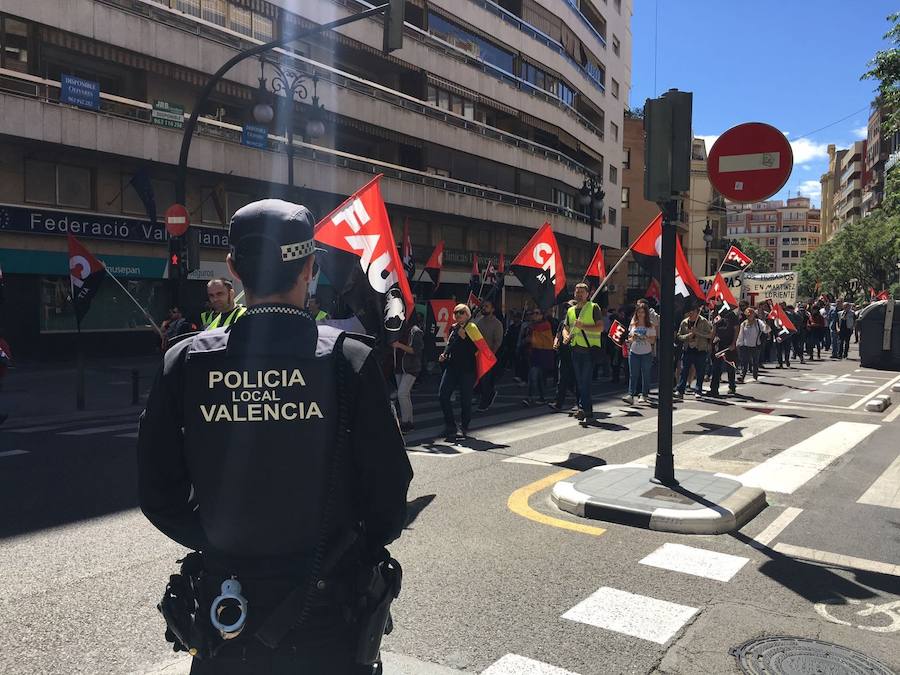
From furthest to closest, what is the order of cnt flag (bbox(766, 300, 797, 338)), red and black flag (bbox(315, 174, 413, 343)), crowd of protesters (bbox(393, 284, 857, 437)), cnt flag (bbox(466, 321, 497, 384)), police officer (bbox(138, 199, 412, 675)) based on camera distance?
cnt flag (bbox(766, 300, 797, 338)) → crowd of protesters (bbox(393, 284, 857, 437)) → cnt flag (bbox(466, 321, 497, 384)) → red and black flag (bbox(315, 174, 413, 343)) → police officer (bbox(138, 199, 412, 675))

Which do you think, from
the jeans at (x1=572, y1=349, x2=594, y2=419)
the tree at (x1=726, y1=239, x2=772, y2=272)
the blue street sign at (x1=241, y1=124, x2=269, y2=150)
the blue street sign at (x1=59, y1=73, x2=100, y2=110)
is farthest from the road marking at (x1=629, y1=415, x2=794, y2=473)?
the tree at (x1=726, y1=239, x2=772, y2=272)

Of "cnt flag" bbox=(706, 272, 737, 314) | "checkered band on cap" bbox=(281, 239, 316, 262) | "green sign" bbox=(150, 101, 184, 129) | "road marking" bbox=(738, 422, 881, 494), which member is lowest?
"road marking" bbox=(738, 422, 881, 494)

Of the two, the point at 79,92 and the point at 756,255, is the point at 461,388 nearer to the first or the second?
the point at 79,92

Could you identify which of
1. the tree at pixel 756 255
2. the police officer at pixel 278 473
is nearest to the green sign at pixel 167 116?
the police officer at pixel 278 473

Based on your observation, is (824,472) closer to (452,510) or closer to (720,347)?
(452,510)

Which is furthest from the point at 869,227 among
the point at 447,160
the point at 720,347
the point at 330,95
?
the point at 720,347

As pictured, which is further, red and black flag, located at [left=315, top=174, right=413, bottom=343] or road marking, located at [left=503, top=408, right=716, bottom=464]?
road marking, located at [left=503, top=408, right=716, bottom=464]

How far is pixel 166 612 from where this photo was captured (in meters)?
1.92

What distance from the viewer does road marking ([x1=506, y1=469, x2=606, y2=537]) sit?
5590mm

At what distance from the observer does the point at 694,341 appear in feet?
44.9

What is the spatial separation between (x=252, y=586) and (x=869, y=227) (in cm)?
6645

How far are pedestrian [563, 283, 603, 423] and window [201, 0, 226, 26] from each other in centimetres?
1796

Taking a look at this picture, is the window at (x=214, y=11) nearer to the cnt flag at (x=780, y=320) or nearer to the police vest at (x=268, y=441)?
the cnt flag at (x=780, y=320)

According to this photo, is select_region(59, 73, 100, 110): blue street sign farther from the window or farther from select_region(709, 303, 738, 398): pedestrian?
select_region(709, 303, 738, 398): pedestrian
